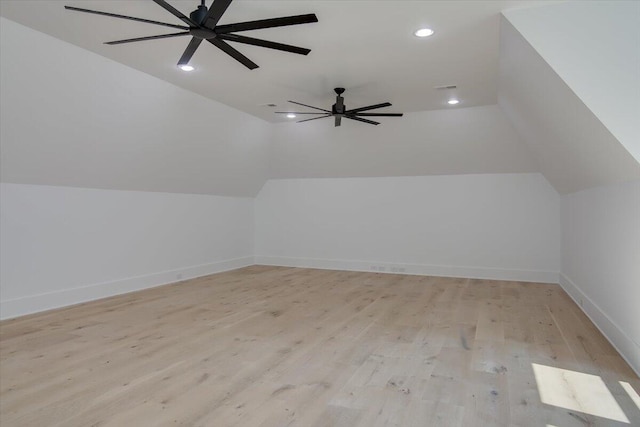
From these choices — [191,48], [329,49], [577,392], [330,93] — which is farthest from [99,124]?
[577,392]

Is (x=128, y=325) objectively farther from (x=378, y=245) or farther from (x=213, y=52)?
(x=378, y=245)

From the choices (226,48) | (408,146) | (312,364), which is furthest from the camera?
(408,146)

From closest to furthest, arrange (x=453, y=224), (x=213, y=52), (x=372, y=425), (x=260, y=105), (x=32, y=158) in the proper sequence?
(x=372, y=425) < (x=213, y=52) < (x=32, y=158) < (x=260, y=105) < (x=453, y=224)

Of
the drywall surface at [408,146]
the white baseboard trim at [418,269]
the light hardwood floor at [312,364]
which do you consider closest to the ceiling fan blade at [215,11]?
the light hardwood floor at [312,364]

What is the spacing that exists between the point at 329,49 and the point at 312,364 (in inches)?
127

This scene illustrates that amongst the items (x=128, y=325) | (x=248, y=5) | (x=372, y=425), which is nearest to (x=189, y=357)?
(x=128, y=325)

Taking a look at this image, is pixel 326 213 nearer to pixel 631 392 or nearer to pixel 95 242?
pixel 95 242

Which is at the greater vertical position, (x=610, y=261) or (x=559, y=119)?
(x=559, y=119)

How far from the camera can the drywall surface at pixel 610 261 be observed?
3406mm

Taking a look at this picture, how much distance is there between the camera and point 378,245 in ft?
28.2

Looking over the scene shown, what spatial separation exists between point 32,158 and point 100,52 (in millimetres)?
1498

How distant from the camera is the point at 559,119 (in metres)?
4.11

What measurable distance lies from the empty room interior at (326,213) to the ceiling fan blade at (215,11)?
3cm

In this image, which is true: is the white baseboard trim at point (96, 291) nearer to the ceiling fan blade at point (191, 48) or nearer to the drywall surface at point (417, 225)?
the drywall surface at point (417, 225)
